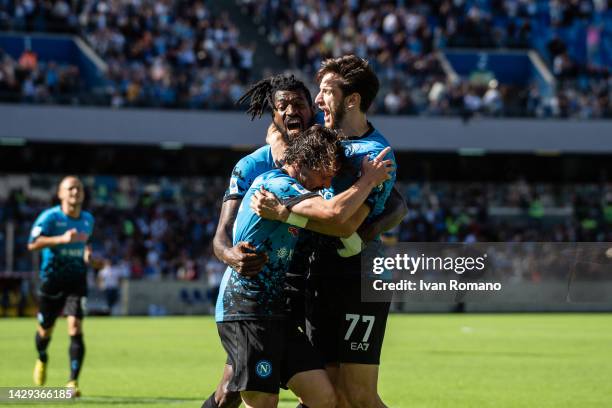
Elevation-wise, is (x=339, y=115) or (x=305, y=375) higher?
(x=339, y=115)

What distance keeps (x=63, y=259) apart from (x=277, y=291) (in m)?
7.21

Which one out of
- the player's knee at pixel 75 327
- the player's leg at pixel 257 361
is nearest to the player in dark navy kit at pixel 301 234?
the player's leg at pixel 257 361

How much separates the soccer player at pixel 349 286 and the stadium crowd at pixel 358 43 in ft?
93.2

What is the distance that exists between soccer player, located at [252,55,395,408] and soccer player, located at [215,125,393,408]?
1.24 ft

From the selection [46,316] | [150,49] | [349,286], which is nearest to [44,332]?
[46,316]

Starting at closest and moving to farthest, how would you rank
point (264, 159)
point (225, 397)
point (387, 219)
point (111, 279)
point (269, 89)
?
point (387, 219)
point (225, 397)
point (264, 159)
point (269, 89)
point (111, 279)

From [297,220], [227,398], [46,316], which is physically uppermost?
[297,220]

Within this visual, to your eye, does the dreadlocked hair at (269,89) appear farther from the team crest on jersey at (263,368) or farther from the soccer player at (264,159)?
the team crest on jersey at (263,368)

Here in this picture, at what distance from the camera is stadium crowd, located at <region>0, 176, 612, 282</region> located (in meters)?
33.8

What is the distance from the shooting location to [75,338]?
40.5 ft

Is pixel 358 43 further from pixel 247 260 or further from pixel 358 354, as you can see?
pixel 247 260

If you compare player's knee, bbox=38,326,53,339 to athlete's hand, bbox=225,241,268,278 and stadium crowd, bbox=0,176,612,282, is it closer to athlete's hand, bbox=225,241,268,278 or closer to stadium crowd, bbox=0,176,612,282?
athlete's hand, bbox=225,241,268,278

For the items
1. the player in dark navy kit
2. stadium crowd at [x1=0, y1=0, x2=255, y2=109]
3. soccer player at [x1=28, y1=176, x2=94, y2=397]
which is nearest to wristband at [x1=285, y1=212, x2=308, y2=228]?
the player in dark navy kit

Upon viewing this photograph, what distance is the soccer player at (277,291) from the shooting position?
629 cm
